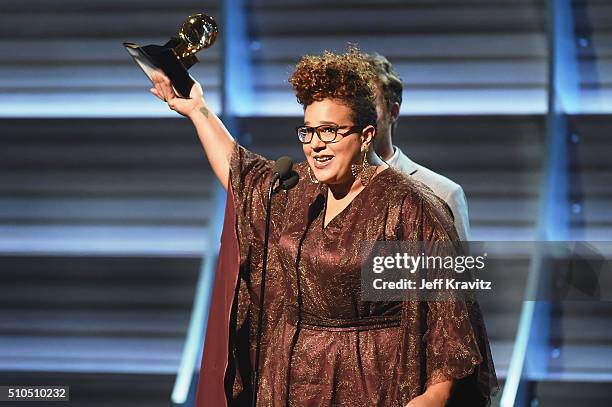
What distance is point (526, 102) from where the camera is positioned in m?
4.34

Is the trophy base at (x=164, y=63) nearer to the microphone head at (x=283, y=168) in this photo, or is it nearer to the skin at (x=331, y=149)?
the skin at (x=331, y=149)

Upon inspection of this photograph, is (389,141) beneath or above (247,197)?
above

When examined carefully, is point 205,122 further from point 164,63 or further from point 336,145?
point 336,145

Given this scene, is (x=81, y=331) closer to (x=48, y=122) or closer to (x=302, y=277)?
(x=48, y=122)

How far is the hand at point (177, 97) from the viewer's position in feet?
9.18

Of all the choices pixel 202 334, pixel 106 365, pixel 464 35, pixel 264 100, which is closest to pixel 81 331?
pixel 106 365

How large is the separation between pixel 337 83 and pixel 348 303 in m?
0.54

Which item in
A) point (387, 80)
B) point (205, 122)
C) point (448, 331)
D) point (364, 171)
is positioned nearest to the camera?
point (448, 331)

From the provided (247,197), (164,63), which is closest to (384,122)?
(247,197)

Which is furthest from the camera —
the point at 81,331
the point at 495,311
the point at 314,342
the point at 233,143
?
the point at 81,331

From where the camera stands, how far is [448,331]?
2.46 metres

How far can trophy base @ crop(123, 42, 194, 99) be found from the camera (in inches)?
108

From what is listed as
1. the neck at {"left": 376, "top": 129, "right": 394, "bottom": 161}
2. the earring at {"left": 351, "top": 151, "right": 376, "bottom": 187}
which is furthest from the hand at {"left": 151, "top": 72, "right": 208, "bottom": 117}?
the neck at {"left": 376, "top": 129, "right": 394, "bottom": 161}

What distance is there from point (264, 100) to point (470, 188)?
988 mm
